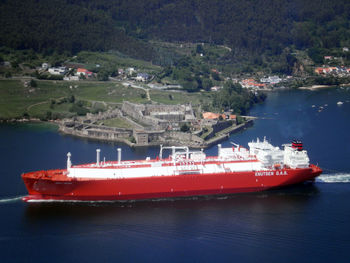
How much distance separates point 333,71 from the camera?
7644 cm

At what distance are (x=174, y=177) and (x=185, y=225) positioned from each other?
409 centimetres

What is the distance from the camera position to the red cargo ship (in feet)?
91.1

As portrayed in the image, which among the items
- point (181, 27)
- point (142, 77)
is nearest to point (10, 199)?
point (142, 77)

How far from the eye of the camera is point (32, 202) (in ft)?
90.2

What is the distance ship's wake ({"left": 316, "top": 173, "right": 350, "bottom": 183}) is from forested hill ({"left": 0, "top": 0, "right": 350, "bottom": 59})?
49.7m

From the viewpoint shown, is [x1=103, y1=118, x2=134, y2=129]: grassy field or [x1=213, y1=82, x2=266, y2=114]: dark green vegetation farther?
[x1=213, y1=82, x2=266, y2=114]: dark green vegetation

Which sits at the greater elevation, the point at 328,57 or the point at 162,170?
the point at 328,57

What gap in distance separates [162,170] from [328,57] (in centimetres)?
6110

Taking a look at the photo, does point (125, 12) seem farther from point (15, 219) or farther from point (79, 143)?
point (15, 219)

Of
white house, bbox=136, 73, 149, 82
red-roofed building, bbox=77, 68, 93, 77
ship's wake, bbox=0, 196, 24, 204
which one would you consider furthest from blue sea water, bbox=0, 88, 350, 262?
white house, bbox=136, 73, 149, 82

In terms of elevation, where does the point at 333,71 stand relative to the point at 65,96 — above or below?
above

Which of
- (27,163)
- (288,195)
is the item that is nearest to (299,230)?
(288,195)

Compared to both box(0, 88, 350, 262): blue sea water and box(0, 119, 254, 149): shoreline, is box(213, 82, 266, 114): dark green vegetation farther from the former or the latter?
box(0, 88, 350, 262): blue sea water

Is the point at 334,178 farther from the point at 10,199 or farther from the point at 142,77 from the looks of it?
the point at 142,77
